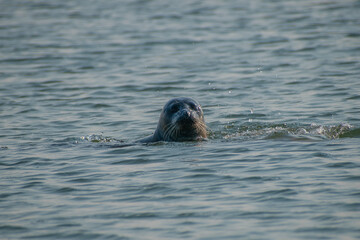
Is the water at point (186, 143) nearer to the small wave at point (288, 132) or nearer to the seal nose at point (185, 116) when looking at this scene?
the small wave at point (288, 132)

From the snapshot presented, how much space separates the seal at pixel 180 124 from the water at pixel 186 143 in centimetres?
24

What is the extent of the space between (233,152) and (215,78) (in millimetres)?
7149

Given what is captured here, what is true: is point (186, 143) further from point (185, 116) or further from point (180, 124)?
point (185, 116)

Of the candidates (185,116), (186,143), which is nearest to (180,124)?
(185,116)

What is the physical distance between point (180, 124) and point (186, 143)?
0.32m

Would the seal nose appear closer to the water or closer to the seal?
the seal

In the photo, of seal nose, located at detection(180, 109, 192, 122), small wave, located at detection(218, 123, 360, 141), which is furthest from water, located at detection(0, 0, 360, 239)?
seal nose, located at detection(180, 109, 192, 122)

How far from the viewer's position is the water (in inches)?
281

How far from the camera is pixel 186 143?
10.8 m

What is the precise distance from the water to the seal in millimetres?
235

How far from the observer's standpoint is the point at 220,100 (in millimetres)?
14672

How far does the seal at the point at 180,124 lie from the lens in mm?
10773

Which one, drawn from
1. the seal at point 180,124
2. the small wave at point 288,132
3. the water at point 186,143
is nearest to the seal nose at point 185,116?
the seal at point 180,124

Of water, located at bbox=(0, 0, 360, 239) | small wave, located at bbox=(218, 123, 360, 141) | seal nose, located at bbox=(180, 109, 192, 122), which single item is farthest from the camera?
seal nose, located at bbox=(180, 109, 192, 122)
